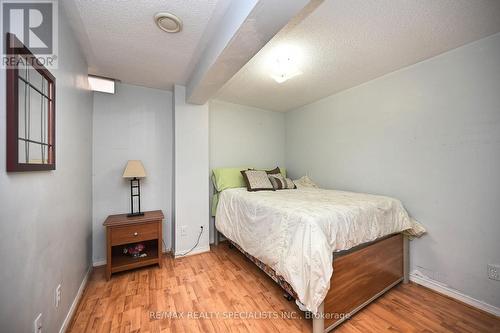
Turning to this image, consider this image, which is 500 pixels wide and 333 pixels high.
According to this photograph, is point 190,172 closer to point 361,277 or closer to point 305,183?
point 305,183

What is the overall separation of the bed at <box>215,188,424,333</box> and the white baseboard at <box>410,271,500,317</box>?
0.39 feet

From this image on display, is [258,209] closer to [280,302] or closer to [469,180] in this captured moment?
[280,302]

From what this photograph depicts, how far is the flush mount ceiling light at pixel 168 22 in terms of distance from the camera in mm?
1388

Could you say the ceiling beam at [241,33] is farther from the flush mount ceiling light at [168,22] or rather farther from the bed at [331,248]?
the bed at [331,248]

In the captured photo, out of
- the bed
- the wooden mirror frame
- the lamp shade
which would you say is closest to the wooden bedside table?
the lamp shade

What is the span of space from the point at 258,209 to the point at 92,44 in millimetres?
2128

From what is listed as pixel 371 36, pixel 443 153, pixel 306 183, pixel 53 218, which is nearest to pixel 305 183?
pixel 306 183

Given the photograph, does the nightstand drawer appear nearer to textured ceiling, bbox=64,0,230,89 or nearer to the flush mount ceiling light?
textured ceiling, bbox=64,0,230,89

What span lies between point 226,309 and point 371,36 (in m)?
2.62

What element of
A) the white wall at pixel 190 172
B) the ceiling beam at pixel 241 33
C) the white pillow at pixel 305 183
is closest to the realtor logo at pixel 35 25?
the ceiling beam at pixel 241 33

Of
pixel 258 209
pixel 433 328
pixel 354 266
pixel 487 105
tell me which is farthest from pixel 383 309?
pixel 487 105

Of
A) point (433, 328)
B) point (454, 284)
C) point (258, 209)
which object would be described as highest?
point (258, 209)

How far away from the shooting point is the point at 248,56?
150 centimetres

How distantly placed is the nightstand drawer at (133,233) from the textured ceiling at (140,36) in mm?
1754
